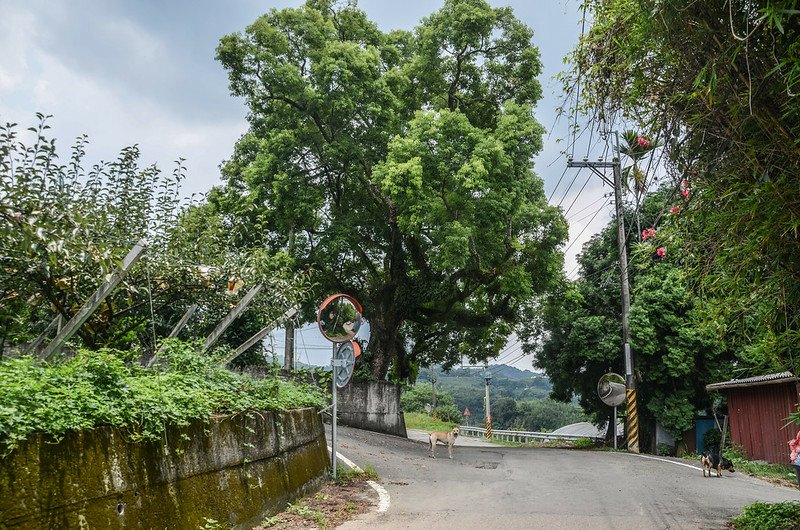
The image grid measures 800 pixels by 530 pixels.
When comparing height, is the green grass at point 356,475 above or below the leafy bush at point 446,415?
above

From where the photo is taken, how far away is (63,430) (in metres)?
4.20

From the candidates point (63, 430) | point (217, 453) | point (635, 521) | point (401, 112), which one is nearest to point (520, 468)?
point (635, 521)

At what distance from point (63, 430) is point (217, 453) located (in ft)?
6.64

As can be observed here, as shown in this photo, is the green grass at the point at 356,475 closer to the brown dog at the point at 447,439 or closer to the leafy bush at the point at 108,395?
the leafy bush at the point at 108,395

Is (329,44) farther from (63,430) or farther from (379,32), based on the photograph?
(63,430)

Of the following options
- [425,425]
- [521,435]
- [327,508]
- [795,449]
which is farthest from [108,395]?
[521,435]

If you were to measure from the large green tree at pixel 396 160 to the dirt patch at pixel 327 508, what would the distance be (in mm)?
9672

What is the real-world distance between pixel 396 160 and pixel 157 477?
14.5m

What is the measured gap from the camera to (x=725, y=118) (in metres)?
4.84

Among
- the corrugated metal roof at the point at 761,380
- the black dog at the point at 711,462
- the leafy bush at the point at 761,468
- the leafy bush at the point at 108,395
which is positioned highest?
the leafy bush at the point at 108,395

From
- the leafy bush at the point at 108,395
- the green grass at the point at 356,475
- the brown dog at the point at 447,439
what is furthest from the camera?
the brown dog at the point at 447,439

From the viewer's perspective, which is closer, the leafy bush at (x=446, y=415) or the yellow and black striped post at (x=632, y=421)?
the yellow and black striped post at (x=632, y=421)

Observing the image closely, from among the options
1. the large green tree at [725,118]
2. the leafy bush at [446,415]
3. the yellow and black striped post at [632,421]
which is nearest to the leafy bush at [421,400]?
the leafy bush at [446,415]

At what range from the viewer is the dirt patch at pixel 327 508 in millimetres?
6762
